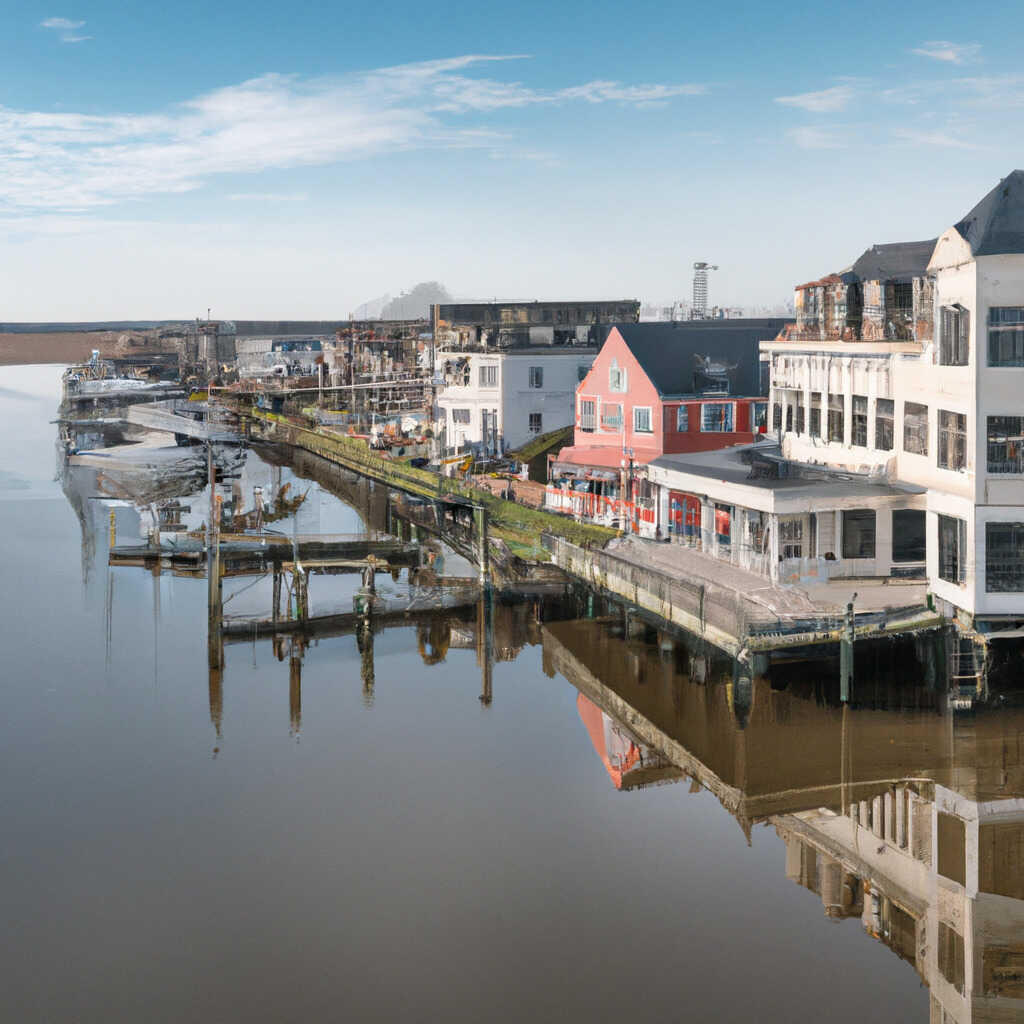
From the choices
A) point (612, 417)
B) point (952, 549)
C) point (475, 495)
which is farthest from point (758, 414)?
point (952, 549)

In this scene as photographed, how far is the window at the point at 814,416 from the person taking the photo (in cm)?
3503

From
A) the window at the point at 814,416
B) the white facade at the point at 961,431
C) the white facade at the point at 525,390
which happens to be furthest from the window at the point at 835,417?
the white facade at the point at 525,390

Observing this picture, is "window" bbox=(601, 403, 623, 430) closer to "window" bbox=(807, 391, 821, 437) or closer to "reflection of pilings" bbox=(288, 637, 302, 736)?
"window" bbox=(807, 391, 821, 437)

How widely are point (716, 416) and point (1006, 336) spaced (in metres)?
19.9

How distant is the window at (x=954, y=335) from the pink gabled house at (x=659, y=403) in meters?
15.9

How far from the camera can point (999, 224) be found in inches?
1016

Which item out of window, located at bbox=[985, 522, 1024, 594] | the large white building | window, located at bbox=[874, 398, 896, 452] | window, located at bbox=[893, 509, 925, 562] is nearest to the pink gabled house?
the large white building

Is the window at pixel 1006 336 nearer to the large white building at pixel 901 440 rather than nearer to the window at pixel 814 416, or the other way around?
the large white building at pixel 901 440

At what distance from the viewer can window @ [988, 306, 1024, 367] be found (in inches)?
→ 1019

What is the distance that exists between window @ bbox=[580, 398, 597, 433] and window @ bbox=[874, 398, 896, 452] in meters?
18.9

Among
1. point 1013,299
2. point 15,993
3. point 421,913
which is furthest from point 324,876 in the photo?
point 1013,299

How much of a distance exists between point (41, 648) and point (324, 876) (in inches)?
671

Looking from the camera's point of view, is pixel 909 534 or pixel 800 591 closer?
pixel 800 591

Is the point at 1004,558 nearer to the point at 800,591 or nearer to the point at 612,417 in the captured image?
the point at 800,591
